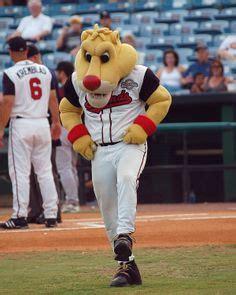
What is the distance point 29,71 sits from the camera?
10.2m

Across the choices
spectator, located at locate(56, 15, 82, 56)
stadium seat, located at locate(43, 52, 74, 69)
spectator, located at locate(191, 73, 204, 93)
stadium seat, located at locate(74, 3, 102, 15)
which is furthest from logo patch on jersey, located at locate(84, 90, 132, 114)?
stadium seat, located at locate(74, 3, 102, 15)

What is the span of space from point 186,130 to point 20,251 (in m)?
6.39

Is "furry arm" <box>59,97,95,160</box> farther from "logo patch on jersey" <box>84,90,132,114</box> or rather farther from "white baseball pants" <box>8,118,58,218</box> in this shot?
"white baseball pants" <box>8,118,58,218</box>

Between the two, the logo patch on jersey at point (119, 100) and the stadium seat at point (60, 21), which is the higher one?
the stadium seat at point (60, 21)

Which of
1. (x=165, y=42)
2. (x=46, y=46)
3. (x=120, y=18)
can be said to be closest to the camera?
(x=165, y=42)

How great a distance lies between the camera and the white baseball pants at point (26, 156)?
1026cm

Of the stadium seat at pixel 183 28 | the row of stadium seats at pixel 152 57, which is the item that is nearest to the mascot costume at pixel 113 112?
the row of stadium seats at pixel 152 57

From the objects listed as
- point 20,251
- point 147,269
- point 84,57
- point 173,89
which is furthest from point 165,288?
point 173,89

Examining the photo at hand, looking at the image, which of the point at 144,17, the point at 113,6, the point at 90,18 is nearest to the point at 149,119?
the point at 144,17

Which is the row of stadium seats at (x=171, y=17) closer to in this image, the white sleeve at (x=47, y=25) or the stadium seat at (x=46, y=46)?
the stadium seat at (x=46, y=46)

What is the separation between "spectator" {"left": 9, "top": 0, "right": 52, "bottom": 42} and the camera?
18.1m

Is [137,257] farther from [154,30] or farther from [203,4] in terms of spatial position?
[203,4]

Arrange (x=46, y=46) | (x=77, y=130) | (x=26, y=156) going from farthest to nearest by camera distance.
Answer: (x=46, y=46)
(x=26, y=156)
(x=77, y=130)

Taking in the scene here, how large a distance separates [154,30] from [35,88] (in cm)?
846
